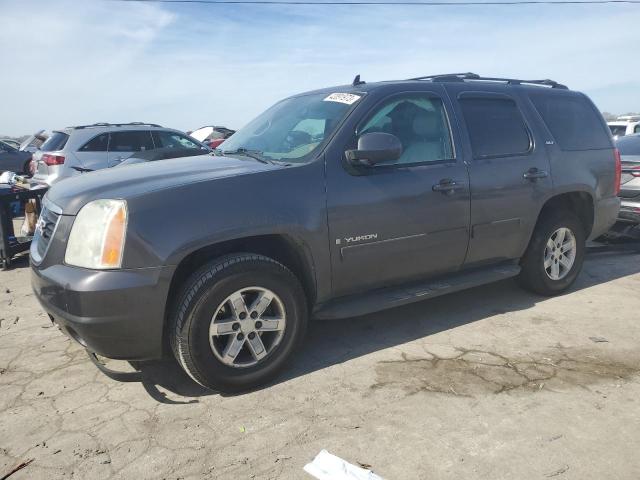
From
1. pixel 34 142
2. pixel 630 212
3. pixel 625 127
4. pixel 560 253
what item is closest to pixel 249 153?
pixel 560 253

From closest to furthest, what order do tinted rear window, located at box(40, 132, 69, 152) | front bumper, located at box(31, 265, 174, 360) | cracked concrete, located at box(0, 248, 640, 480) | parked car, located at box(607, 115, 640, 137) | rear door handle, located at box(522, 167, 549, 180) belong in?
cracked concrete, located at box(0, 248, 640, 480), front bumper, located at box(31, 265, 174, 360), rear door handle, located at box(522, 167, 549, 180), tinted rear window, located at box(40, 132, 69, 152), parked car, located at box(607, 115, 640, 137)

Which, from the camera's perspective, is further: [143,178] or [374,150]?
[374,150]

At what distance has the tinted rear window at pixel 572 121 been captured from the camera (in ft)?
15.3

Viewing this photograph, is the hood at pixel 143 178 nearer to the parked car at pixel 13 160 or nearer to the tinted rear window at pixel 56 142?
the tinted rear window at pixel 56 142

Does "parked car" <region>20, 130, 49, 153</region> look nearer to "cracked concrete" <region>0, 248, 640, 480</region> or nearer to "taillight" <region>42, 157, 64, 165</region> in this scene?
"taillight" <region>42, 157, 64, 165</region>

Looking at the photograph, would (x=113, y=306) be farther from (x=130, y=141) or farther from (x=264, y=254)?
(x=130, y=141)

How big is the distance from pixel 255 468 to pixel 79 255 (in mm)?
1462

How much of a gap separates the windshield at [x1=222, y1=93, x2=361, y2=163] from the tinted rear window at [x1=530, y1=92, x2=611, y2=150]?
2.03 meters

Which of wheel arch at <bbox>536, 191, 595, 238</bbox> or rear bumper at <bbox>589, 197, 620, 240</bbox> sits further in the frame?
rear bumper at <bbox>589, 197, 620, 240</bbox>

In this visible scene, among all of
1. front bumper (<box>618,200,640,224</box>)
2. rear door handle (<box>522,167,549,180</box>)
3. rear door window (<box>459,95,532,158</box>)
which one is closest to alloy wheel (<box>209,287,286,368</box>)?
rear door window (<box>459,95,532,158</box>)

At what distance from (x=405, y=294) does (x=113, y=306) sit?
199cm

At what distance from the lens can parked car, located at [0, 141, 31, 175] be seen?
17.1 m

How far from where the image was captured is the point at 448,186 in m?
3.80

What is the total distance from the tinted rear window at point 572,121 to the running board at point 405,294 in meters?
1.31
